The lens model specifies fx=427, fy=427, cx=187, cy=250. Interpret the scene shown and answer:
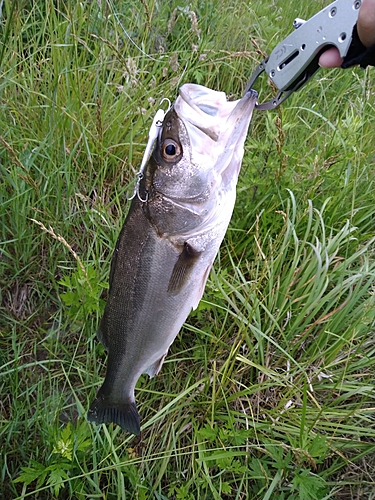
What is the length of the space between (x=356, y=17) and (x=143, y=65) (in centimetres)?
199

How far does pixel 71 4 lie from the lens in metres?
2.90

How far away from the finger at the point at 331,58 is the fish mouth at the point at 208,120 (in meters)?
0.28

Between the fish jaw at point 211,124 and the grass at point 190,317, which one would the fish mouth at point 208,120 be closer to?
the fish jaw at point 211,124

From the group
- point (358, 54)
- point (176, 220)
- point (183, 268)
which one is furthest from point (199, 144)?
point (358, 54)

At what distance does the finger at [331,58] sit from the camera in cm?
127

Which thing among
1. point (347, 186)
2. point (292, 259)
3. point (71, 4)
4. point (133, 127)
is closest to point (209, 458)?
point (292, 259)

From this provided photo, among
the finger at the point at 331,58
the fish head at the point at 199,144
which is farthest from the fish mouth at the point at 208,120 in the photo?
the finger at the point at 331,58

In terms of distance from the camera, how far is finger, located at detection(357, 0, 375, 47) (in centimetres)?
111

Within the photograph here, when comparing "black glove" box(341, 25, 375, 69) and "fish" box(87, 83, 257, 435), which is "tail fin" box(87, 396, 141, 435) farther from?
"black glove" box(341, 25, 375, 69)

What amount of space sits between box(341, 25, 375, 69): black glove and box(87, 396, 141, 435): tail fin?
4.85ft

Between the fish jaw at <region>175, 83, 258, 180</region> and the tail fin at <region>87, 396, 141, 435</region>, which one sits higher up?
the fish jaw at <region>175, 83, 258, 180</region>

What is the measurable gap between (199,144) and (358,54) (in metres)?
0.53

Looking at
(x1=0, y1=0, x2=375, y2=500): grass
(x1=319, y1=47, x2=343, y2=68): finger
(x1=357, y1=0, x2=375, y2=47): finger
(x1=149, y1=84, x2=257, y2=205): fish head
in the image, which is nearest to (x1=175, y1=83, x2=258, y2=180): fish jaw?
(x1=149, y1=84, x2=257, y2=205): fish head

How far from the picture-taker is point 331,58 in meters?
1.27
